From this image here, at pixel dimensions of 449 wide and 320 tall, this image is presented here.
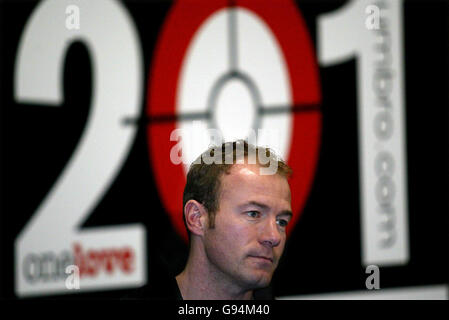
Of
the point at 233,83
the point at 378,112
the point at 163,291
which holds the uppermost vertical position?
the point at 233,83

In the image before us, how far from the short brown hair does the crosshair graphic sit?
110cm

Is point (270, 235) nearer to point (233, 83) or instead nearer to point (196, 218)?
point (196, 218)

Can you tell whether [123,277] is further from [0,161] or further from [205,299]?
[205,299]

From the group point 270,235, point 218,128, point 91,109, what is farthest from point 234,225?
point 91,109

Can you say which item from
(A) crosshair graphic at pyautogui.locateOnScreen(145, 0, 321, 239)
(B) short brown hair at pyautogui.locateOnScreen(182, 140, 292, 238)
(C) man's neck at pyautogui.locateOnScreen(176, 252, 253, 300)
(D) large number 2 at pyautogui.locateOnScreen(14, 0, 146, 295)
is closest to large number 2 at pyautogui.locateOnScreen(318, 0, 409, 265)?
(A) crosshair graphic at pyautogui.locateOnScreen(145, 0, 321, 239)

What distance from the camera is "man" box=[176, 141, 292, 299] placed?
184 cm

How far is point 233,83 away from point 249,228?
1606 mm

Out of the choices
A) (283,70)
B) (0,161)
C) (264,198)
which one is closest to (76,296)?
(0,161)

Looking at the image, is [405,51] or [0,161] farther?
[405,51]

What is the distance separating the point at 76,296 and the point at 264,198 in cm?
167

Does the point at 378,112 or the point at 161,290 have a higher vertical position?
the point at 378,112

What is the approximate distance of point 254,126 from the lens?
328 cm

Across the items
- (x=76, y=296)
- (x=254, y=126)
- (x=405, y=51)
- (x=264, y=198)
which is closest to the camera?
(x=264, y=198)

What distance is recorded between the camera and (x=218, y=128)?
10.6ft
